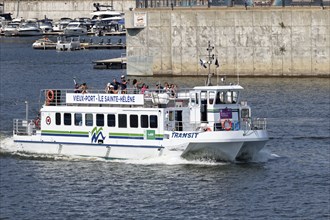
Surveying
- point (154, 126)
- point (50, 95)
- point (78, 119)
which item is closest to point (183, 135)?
Result: point (154, 126)

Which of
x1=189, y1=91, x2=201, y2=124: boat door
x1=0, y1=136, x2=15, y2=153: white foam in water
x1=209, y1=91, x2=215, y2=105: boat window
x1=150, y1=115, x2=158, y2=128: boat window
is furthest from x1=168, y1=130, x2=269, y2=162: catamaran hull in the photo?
x1=0, y1=136, x2=15, y2=153: white foam in water

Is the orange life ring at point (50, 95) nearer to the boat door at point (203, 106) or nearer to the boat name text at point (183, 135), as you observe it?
the boat name text at point (183, 135)

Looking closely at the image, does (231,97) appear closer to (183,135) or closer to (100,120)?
(183,135)

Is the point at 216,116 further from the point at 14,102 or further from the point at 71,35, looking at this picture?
the point at 71,35

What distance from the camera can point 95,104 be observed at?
64.8 m

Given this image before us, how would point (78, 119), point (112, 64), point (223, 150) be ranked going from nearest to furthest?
1. point (223, 150)
2. point (78, 119)
3. point (112, 64)

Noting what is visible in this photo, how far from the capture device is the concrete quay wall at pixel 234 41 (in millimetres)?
104438

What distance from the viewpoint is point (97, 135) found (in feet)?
209

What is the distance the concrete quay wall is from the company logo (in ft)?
134

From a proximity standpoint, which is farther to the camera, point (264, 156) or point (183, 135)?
point (264, 156)

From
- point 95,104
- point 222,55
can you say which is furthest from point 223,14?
point 95,104

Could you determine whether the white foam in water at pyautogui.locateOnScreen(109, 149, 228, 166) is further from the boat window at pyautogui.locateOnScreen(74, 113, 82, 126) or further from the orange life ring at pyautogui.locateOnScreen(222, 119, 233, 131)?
the boat window at pyautogui.locateOnScreen(74, 113, 82, 126)

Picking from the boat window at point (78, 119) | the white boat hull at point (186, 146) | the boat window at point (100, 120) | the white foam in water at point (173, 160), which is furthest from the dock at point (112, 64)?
the white foam in water at point (173, 160)

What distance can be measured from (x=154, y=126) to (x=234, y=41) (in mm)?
44939
